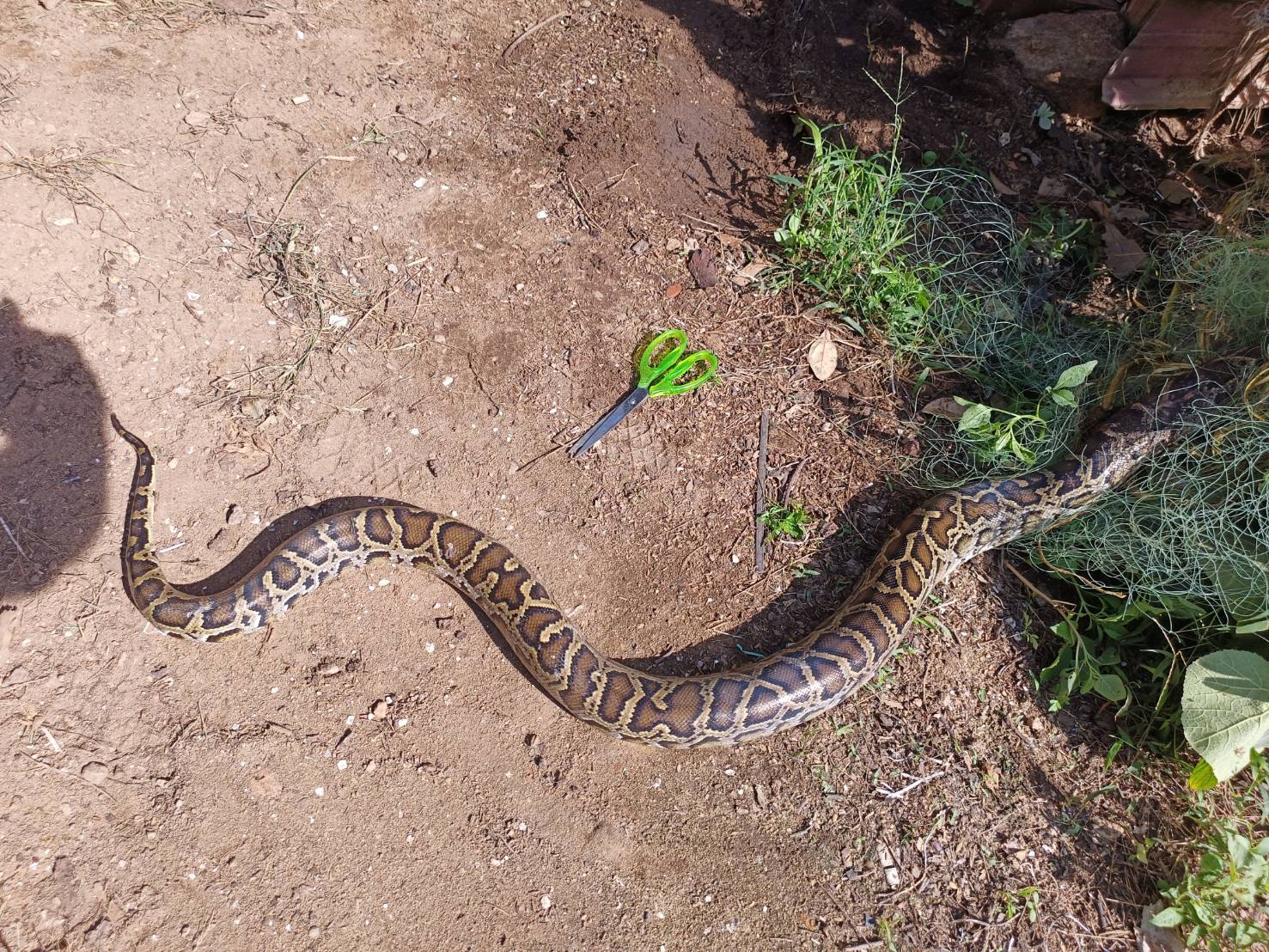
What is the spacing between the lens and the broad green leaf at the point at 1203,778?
12.7 ft

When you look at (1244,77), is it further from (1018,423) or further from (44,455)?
(44,455)

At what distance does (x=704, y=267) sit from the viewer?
5.53 m

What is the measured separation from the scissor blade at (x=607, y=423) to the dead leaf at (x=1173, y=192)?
4878 mm

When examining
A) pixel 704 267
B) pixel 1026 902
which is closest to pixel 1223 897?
pixel 1026 902

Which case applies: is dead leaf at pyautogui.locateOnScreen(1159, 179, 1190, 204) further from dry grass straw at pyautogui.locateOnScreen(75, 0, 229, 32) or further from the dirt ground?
dry grass straw at pyautogui.locateOnScreen(75, 0, 229, 32)

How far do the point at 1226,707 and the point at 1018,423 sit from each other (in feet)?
6.48

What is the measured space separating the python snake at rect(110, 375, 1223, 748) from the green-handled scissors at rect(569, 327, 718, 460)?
99 cm

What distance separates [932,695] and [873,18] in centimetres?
564

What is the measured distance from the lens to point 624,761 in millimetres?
4105

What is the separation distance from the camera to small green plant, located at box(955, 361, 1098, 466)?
457 centimetres

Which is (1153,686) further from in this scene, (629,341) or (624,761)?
(629,341)

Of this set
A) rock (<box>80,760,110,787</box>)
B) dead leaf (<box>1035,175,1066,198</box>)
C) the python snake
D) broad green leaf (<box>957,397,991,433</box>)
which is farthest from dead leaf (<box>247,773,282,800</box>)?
dead leaf (<box>1035,175,1066,198</box>)

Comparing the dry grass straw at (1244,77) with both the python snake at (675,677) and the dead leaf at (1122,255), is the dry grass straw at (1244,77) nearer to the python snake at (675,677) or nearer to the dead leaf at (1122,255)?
the dead leaf at (1122,255)

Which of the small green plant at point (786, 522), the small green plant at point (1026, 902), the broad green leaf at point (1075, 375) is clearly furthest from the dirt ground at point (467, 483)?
the broad green leaf at point (1075, 375)
